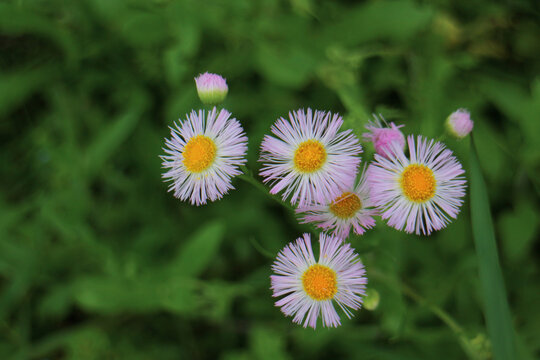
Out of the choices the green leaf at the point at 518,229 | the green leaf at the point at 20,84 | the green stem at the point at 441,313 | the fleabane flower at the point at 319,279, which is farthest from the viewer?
the green leaf at the point at 20,84

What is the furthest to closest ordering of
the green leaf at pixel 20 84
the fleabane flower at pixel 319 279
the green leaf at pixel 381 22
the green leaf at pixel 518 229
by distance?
the green leaf at pixel 20 84 < the green leaf at pixel 381 22 < the green leaf at pixel 518 229 < the fleabane flower at pixel 319 279

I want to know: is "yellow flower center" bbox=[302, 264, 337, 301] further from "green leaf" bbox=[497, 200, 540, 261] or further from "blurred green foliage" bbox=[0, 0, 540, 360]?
"green leaf" bbox=[497, 200, 540, 261]

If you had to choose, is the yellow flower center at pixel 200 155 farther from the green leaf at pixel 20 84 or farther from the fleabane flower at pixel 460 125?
the green leaf at pixel 20 84

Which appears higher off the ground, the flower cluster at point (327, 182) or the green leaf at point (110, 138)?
the green leaf at point (110, 138)

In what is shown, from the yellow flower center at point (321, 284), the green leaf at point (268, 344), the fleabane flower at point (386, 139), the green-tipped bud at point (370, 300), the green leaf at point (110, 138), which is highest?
the green leaf at point (110, 138)

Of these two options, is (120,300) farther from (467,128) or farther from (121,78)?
(467,128)

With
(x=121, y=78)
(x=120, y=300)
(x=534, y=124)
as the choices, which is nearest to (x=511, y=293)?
(x=534, y=124)

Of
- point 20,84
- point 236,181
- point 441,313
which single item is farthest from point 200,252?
point 20,84

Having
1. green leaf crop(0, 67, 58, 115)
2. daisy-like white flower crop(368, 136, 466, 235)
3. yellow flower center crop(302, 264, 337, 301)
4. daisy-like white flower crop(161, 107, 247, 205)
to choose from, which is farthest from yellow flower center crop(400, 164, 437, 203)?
green leaf crop(0, 67, 58, 115)

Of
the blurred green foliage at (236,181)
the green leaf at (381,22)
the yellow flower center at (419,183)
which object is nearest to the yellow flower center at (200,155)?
the yellow flower center at (419,183)

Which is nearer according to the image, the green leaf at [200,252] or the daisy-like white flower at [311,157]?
the daisy-like white flower at [311,157]
